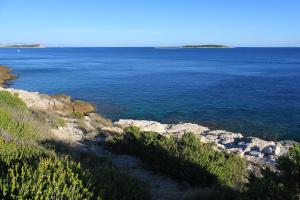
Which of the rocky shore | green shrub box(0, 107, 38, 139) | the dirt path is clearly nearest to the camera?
the dirt path

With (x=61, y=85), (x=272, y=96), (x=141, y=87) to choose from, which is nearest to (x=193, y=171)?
(x=272, y=96)

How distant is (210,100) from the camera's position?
126ft

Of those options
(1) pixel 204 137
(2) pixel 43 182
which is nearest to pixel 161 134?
(1) pixel 204 137

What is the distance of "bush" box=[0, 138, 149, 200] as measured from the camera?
615cm

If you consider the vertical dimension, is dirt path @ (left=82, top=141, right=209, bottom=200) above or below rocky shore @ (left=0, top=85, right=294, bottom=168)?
above

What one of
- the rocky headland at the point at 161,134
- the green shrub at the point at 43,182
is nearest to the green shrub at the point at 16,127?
the rocky headland at the point at 161,134

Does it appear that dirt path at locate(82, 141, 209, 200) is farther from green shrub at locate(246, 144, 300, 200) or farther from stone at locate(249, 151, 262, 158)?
stone at locate(249, 151, 262, 158)

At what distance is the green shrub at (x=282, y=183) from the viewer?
6.38 meters

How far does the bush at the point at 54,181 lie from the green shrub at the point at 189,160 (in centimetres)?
203

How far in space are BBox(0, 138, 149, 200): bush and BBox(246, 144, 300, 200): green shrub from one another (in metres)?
2.13

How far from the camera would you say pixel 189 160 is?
32.8 feet

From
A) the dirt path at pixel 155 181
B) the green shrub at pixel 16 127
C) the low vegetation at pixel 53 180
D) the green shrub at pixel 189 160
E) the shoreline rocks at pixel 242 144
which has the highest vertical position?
the low vegetation at pixel 53 180

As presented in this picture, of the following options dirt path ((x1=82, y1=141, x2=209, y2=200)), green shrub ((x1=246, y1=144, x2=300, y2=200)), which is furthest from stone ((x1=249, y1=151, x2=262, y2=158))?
green shrub ((x1=246, y1=144, x2=300, y2=200))

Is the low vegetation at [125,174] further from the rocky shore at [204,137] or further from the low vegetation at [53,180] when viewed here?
the rocky shore at [204,137]
